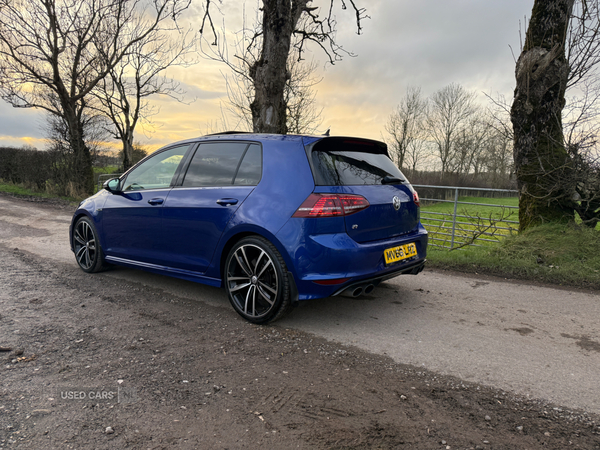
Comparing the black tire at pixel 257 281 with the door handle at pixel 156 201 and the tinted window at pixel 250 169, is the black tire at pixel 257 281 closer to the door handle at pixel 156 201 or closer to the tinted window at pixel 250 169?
the tinted window at pixel 250 169

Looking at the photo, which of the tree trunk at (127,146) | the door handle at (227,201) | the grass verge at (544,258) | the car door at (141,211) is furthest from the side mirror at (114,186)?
the tree trunk at (127,146)

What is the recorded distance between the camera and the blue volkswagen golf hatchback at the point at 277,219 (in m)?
3.38

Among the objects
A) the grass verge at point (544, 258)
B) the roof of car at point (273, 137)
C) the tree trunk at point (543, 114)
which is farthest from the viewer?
the tree trunk at point (543, 114)

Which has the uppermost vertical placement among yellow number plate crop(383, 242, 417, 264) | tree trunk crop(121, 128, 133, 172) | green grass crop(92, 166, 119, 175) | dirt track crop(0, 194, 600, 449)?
tree trunk crop(121, 128, 133, 172)

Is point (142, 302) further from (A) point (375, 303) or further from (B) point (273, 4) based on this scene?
(B) point (273, 4)

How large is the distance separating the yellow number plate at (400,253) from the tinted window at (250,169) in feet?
4.51

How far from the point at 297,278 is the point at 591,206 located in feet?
19.0

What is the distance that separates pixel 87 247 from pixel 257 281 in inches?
125

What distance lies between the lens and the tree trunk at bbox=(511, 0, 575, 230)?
21.9ft

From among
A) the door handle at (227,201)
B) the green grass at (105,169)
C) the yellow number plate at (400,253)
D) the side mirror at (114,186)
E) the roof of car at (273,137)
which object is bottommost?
the yellow number plate at (400,253)

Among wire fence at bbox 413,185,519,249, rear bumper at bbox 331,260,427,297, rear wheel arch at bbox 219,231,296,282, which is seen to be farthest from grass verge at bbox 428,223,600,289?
rear wheel arch at bbox 219,231,296,282

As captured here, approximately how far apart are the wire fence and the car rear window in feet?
11.6

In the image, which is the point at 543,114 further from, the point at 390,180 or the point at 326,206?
the point at 326,206

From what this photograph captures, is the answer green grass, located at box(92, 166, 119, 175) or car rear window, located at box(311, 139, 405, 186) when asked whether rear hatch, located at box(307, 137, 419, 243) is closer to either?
car rear window, located at box(311, 139, 405, 186)
